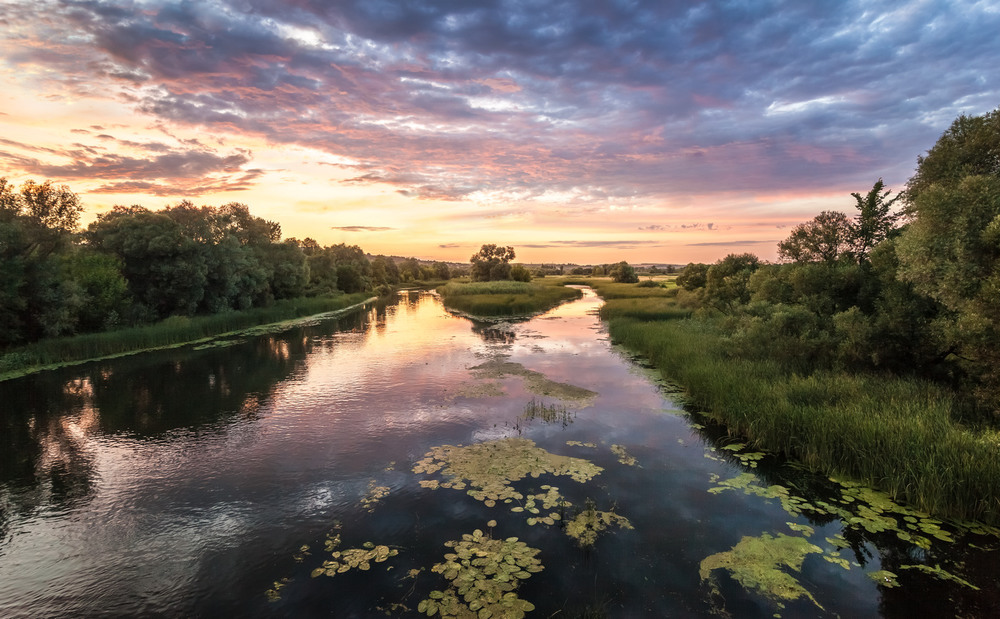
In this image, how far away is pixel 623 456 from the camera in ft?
39.1

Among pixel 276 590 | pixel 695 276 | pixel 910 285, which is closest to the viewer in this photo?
pixel 276 590

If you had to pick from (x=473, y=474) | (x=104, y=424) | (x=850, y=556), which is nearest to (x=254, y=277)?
(x=104, y=424)

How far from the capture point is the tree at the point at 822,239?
20.2 metres

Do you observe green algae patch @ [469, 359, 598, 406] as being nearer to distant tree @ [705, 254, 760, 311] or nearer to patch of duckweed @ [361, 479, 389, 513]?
patch of duckweed @ [361, 479, 389, 513]

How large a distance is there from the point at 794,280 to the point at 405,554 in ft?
62.8

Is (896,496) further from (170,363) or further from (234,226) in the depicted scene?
(234,226)

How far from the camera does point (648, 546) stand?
7891 millimetres

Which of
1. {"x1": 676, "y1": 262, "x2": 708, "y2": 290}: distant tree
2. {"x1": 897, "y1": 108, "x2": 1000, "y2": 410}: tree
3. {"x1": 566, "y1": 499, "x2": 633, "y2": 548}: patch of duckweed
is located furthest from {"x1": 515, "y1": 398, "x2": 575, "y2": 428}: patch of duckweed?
{"x1": 676, "y1": 262, "x2": 708, "y2": 290}: distant tree

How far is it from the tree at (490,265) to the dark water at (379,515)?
249 feet

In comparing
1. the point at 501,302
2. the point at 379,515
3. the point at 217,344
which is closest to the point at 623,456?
the point at 379,515

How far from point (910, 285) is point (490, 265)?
3245 inches

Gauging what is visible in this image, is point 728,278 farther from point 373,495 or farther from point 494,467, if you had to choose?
point 373,495

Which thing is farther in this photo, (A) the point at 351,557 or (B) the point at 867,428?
(B) the point at 867,428

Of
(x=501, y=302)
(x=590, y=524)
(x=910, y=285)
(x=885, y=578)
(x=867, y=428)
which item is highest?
(x=910, y=285)
